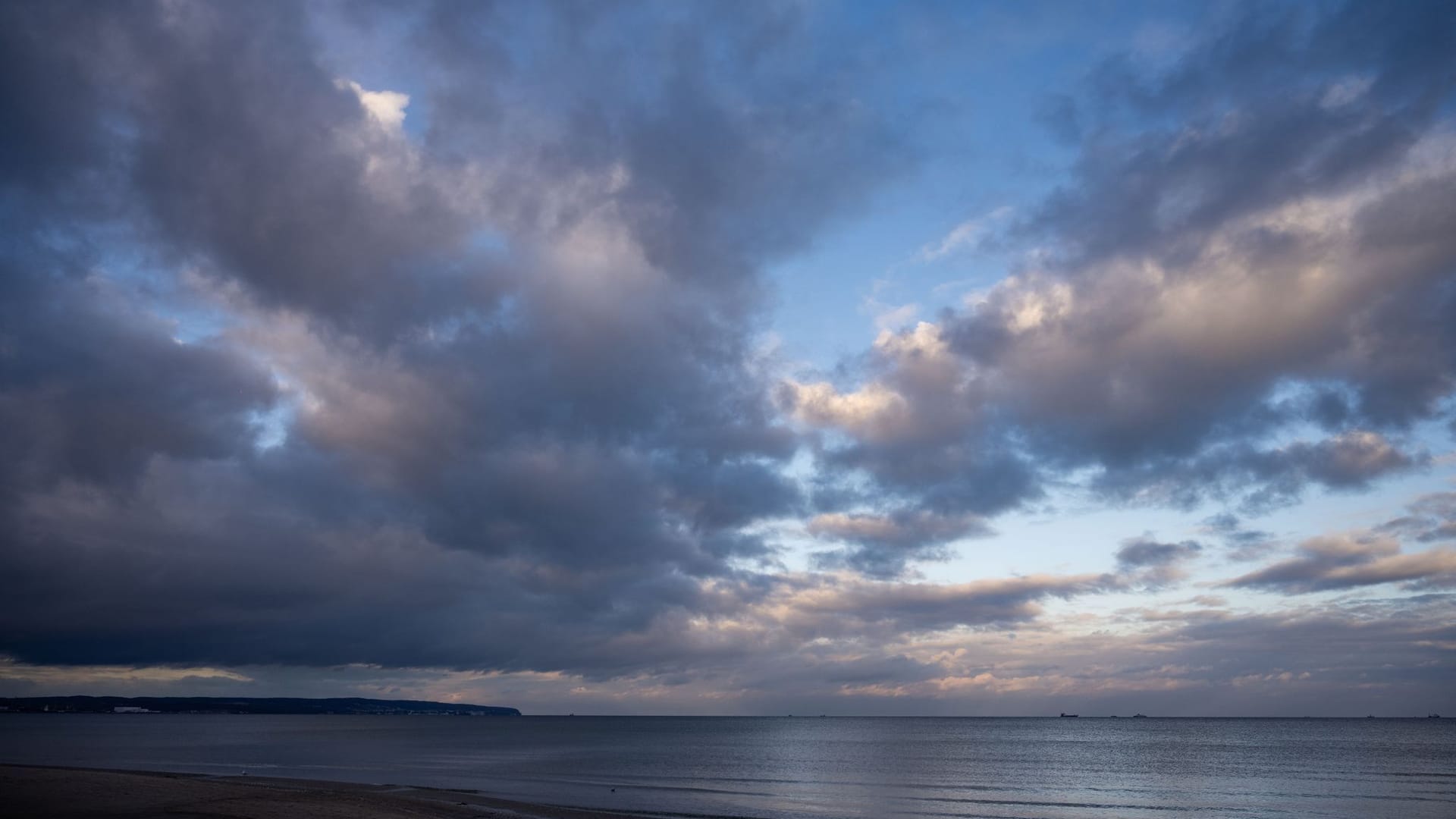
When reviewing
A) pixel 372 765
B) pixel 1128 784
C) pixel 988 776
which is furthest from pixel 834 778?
pixel 372 765

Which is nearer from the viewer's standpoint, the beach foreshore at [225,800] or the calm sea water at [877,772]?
the beach foreshore at [225,800]

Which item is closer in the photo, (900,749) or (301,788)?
(301,788)

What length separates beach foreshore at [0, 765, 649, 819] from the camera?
132 feet

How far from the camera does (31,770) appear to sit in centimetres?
6334

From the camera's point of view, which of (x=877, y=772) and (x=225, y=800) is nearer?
(x=225, y=800)

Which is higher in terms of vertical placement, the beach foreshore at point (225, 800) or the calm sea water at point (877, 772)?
the beach foreshore at point (225, 800)

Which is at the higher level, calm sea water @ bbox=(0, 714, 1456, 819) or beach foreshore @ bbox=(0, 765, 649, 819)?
beach foreshore @ bbox=(0, 765, 649, 819)

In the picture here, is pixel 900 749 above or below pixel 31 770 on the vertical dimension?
below

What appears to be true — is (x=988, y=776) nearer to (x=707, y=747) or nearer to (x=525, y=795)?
(x=525, y=795)

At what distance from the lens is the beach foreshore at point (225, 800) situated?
132 feet

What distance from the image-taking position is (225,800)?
4616cm

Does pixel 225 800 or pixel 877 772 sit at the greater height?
pixel 225 800

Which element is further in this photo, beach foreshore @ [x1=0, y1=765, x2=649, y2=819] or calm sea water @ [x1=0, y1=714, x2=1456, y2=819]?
calm sea water @ [x1=0, y1=714, x2=1456, y2=819]

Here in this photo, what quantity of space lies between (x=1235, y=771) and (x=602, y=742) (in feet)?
370
